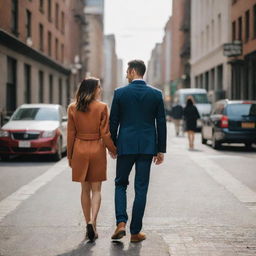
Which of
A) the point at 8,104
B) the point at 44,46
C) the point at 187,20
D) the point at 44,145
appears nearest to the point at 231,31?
the point at 44,46

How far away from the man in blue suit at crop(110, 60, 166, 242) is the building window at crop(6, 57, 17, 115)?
22.4 meters

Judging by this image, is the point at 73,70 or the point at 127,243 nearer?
the point at 127,243

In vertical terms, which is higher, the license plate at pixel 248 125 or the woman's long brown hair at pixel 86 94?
the woman's long brown hair at pixel 86 94

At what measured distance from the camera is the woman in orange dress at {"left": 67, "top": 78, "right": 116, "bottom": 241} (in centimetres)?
560

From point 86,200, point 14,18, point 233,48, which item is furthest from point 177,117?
point 86,200

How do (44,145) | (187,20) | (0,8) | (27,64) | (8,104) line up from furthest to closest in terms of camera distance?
1. (187,20)
2. (27,64)
3. (8,104)
4. (0,8)
5. (44,145)

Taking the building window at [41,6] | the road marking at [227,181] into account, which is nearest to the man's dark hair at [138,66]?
the road marking at [227,181]

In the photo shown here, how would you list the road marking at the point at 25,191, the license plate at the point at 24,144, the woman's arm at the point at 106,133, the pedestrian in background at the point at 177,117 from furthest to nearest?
the pedestrian in background at the point at 177,117 < the license plate at the point at 24,144 < the road marking at the point at 25,191 < the woman's arm at the point at 106,133

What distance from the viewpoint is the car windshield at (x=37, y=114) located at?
15.3 m

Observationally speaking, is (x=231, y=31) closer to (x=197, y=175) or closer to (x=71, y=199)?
(x=197, y=175)

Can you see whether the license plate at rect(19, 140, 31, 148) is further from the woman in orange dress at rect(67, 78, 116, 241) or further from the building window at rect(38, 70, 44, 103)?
the building window at rect(38, 70, 44, 103)

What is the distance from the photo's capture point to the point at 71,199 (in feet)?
26.8

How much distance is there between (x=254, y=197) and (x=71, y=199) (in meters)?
2.81

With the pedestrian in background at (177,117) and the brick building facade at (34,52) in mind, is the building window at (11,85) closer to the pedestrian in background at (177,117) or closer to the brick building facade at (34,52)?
the brick building facade at (34,52)
